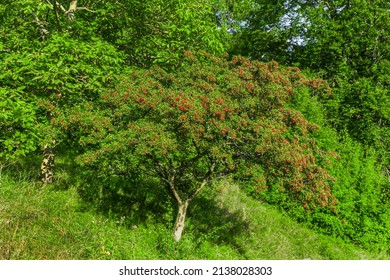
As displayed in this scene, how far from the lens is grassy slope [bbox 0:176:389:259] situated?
282 inches

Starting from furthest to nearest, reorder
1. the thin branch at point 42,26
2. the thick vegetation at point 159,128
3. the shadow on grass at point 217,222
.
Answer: the thin branch at point 42,26 → the shadow on grass at point 217,222 → the thick vegetation at point 159,128

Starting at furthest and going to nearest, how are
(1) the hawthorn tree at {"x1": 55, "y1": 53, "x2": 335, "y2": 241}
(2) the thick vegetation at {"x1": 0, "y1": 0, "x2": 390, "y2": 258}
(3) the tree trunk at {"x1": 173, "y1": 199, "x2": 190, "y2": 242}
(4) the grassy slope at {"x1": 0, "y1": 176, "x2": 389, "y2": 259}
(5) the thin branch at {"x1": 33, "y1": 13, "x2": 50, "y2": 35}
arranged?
1. (5) the thin branch at {"x1": 33, "y1": 13, "x2": 50, "y2": 35}
2. (3) the tree trunk at {"x1": 173, "y1": 199, "x2": 190, "y2": 242}
3. (2) the thick vegetation at {"x1": 0, "y1": 0, "x2": 390, "y2": 258}
4. (1) the hawthorn tree at {"x1": 55, "y1": 53, "x2": 335, "y2": 241}
5. (4) the grassy slope at {"x1": 0, "y1": 176, "x2": 389, "y2": 259}

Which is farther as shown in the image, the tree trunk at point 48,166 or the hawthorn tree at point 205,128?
the tree trunk at point 48,166

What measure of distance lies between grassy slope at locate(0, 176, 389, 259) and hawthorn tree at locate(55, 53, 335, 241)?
99 cm

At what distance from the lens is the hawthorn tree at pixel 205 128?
7.58m

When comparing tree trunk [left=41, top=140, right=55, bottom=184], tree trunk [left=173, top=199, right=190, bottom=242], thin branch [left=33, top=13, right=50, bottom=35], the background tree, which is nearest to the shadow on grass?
tree trunk [left=173, top=199, right=190, bottom=242]

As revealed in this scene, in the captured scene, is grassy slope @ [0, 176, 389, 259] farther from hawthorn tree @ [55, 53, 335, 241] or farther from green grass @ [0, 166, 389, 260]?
hawthorn tree @ [55, 53, 335, 241]

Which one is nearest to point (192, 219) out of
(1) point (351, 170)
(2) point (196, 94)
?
(2) point (196, 94)

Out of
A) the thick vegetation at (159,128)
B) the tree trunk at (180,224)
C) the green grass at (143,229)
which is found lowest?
the green grass at (143,229)

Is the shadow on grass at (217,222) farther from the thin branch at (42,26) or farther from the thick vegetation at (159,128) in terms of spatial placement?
the thin branch at (42,26)

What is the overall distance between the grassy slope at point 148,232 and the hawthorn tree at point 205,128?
0.99 meters

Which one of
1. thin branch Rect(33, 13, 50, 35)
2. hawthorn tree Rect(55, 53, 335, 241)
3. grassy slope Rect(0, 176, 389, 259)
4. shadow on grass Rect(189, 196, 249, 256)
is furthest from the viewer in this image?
thin branch Rect(33, 13, 50, 35)

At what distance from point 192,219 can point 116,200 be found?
2373 mm

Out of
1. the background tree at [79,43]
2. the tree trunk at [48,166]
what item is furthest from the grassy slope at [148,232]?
the background tree at [79,43]
